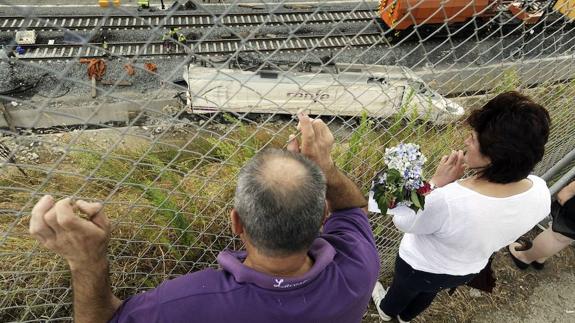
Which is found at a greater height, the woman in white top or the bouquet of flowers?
the bouquet of flowers

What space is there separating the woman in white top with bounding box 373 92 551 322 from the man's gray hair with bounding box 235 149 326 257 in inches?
34.4

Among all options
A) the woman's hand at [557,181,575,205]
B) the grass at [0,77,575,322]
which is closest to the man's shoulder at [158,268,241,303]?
the grass at [0,77,575,322]

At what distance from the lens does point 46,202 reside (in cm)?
149

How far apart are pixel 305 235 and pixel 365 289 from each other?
18.0 inches

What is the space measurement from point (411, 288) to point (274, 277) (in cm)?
178

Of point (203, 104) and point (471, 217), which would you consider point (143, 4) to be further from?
point (471, 217)

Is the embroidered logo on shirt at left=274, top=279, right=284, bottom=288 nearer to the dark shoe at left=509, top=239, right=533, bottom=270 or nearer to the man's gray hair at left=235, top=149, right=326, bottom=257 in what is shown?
the man's gray hair at left=235, top=149, right=326, bottom=257

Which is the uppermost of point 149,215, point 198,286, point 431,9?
point 198,286

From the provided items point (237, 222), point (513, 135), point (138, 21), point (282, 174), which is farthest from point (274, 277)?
point (138, 21)

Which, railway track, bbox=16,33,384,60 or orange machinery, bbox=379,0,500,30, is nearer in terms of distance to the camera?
orange machinery, bbox=379,0,500,30

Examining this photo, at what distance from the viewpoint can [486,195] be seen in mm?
2242

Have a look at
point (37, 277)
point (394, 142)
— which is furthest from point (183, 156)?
point (37, 277)

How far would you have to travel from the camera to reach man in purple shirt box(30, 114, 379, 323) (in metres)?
1.51

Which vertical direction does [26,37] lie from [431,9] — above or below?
above
